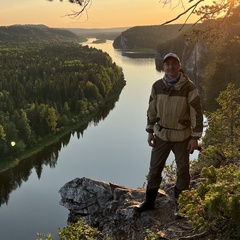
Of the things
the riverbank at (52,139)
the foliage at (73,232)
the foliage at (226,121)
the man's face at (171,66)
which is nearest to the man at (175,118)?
the man's face at (171,66)

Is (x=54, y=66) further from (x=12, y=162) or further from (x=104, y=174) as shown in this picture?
(x=104, y=174)

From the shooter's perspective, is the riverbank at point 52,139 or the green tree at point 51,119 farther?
the green tree at point 51,119

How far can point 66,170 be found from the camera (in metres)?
44.9

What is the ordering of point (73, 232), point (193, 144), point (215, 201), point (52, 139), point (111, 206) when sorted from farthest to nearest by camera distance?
point (52, 139)
point (111, 206)
point (193, 144)
point (73, 232)
point (215, 201)

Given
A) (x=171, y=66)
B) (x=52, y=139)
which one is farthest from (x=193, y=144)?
(x=52, y=139)

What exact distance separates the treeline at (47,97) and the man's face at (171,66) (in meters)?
43.8

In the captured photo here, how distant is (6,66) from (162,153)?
106 meters

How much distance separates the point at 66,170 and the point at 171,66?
39563mm

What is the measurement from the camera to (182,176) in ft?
24.7

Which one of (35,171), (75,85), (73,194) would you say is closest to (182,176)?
(73,194)

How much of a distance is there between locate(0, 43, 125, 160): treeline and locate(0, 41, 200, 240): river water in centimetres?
369

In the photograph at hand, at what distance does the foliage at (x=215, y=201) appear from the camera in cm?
482

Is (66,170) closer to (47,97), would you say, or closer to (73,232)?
(47,97)

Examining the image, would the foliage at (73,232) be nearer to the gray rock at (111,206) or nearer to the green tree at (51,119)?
the gray rock at (111,206)
